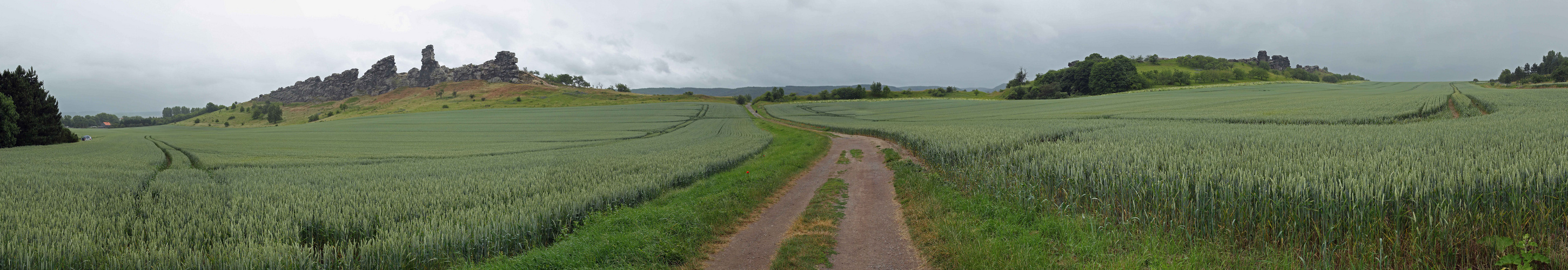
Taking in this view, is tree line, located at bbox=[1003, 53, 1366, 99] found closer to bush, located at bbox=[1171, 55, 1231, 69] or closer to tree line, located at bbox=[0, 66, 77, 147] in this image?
bush, located at bbox=[1171, 55, 1231, 69]

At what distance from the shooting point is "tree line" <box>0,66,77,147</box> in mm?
30859

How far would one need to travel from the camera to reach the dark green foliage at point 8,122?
30.4m

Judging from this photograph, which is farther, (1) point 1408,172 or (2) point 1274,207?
(1) point 1408,172

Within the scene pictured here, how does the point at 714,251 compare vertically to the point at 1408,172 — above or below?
below

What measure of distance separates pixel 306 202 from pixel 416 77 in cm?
20394

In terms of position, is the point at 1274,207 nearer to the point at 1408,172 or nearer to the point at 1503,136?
the point at 1408,172

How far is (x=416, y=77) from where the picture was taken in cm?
17462

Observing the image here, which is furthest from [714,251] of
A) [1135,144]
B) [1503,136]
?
[1503,136]

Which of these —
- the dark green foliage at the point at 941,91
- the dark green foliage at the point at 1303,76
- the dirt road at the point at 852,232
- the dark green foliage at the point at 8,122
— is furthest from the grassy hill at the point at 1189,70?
the dark green foliage at the point at 8,122

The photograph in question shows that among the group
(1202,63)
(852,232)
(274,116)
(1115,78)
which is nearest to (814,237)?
(852,232)

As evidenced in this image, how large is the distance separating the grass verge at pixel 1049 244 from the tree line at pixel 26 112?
53.8m

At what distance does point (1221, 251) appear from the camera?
6379 millimetres

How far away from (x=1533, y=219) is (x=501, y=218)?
13.2m

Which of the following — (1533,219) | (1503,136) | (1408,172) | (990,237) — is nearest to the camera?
(1533,219)
